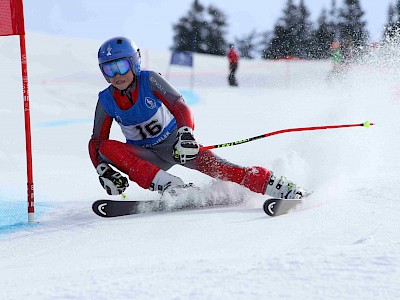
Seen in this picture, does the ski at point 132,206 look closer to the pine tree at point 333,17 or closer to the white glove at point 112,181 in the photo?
the white glove at point 112,181

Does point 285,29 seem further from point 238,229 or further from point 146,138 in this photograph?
point 238,229

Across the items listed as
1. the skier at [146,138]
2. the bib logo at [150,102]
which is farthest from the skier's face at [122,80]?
the bib logo at [150,102]

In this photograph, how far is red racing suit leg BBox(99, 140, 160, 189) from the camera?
4219mm

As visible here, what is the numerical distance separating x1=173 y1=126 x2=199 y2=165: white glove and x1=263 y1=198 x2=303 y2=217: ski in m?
0.68

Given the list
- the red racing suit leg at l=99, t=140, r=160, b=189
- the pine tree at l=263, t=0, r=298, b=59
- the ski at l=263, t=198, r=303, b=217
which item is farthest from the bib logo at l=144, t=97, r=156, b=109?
the pine tree at l=263, t=0, r=298, b=59

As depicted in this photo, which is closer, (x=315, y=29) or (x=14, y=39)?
(x=14, y=39)

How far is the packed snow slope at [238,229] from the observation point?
217 cm

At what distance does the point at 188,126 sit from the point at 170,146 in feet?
1.46

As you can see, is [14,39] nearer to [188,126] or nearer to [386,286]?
[188,126]

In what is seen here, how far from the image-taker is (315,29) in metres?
45.3

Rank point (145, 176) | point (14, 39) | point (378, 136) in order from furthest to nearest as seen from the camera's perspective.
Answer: point (14, 39) → point (378, 136) → point (145, 176)

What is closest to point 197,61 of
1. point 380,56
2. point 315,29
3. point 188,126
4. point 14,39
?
point 14,39

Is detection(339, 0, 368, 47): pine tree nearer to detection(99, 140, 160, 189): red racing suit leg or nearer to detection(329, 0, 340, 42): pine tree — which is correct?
detection(329, 0, 340, 42): pine tree

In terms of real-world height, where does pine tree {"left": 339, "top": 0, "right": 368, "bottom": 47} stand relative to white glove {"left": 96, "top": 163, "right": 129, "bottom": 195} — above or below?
above
